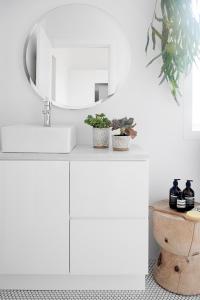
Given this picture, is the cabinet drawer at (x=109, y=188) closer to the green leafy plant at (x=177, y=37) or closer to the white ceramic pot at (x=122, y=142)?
the white ceramic pot at (x=122, y=142)

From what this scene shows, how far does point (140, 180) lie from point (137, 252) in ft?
1.46

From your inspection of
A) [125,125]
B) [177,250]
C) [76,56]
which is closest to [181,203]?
[177,250]

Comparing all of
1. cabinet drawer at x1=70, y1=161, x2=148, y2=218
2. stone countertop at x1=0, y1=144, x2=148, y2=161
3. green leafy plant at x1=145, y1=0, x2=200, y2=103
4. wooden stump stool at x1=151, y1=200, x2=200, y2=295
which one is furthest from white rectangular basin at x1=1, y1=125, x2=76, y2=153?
green leafy plant at x1=145, y1=0, x2=200, y2=103

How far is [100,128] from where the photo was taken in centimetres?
216

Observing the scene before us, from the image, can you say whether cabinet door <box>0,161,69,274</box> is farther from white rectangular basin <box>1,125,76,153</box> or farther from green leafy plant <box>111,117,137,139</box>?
green leafy plant <box>111,117,137,139</box>

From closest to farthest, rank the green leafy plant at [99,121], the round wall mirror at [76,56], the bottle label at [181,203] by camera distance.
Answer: the bottle label at [181,203] < the green leafy plant at [99,121] < the round wall mirror at [76,56]

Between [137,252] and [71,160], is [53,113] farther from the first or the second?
Answer: [137,252]

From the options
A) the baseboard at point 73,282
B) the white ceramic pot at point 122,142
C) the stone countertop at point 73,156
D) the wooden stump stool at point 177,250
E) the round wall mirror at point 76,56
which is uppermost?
the round wall mirror at point 76,56

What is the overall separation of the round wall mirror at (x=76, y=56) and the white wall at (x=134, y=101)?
6cm

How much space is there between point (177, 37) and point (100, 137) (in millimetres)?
839

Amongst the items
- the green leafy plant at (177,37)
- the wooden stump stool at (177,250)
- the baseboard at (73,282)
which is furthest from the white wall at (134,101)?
the baseboard at (73,282)

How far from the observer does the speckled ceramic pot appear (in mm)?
2166

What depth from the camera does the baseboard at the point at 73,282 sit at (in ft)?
6.61

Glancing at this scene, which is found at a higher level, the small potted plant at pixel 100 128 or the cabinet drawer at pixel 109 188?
the small potted plant at pixel 100 128
